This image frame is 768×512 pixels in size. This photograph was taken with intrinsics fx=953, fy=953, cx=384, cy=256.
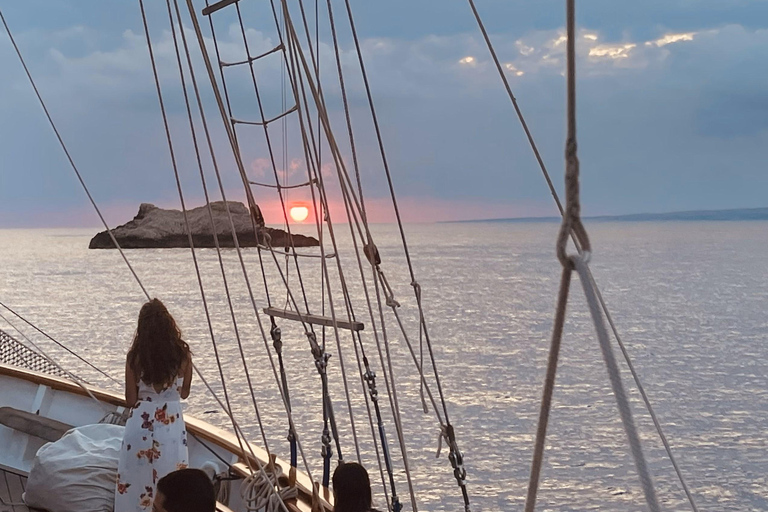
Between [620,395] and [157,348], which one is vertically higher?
[620,395]

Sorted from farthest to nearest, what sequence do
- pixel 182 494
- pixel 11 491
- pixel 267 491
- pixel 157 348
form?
pixel 11 491, pixel 157 348, pixel 267 491, pixel 182 494

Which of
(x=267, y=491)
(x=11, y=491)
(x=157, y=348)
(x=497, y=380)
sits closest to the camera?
(x=267, y=491)

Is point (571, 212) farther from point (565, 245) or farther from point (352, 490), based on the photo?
point (352, 490)

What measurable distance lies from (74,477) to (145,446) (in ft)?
1.56

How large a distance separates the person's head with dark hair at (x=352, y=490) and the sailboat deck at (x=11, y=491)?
2094 millimetres

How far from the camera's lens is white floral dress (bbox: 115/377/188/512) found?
369 centimetres

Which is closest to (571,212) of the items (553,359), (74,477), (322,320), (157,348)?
(553,359)

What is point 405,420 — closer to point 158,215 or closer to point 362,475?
point 362,475

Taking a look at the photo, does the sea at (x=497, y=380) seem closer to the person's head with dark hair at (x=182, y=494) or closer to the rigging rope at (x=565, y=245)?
the person's head with dark hair at (x=182, y=494)

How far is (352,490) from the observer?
258cm

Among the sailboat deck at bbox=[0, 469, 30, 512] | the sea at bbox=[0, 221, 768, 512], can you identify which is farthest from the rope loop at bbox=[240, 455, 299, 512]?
the sailboat deck at bbox=[0, 469, 30, 512]

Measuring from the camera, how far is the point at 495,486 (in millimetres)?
10203

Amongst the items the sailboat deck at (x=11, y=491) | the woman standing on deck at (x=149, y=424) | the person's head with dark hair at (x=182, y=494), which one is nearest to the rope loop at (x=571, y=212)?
the person's head with dark hair at (x=182, y=494)

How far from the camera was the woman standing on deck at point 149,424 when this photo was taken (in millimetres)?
3619
